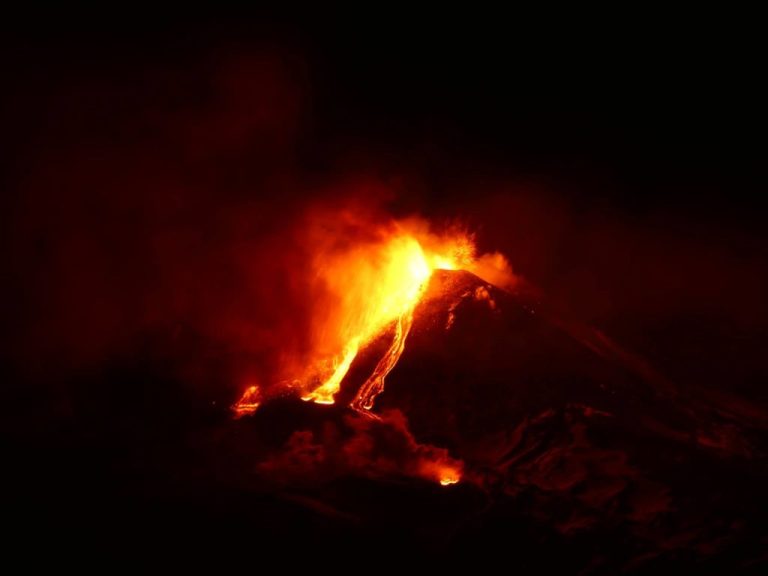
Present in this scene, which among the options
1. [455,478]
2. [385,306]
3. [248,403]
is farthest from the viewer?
[385,306]

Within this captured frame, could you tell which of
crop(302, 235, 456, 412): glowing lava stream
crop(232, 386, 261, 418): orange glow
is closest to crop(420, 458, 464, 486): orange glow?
crop(302, 235, 456, 412): glowing lava stream

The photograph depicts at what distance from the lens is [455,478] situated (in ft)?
17.6

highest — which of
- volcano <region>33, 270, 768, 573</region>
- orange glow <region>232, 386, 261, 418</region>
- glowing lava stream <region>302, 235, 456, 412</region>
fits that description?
glowing lava stream <region>302, 235, 456, 412</region>

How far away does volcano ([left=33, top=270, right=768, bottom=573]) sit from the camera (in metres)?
5.30

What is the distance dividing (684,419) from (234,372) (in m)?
4.51

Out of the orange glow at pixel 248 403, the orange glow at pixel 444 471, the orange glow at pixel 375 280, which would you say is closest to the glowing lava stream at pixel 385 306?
the orange glow at pixel 375 280

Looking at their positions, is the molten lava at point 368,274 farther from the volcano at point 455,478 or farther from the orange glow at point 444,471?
the orange glow at point 444,471

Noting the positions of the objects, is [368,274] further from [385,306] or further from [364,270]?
[385,306]

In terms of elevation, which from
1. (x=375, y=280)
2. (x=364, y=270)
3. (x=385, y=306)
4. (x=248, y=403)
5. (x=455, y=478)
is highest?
(x=364, y=270)

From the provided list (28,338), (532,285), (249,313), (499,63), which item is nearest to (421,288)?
(532,285)

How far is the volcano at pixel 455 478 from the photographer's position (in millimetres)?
5301

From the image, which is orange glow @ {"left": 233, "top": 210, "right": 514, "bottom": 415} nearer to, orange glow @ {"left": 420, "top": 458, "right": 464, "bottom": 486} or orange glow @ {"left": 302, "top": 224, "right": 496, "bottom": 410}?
orange glow @ {"left": 302, "top": 224, "right": 496, "bottom": 410}

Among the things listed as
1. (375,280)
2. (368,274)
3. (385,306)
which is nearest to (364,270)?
(368,274)

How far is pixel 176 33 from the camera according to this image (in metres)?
6.09
